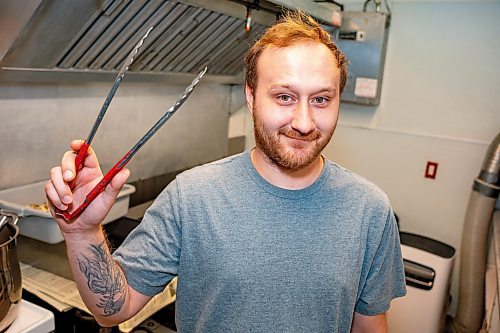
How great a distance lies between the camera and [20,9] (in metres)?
1.40

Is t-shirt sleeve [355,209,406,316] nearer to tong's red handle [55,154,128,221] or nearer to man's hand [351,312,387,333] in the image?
man's hand [351,312,387,333]

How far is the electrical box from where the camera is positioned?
2672 millimetres

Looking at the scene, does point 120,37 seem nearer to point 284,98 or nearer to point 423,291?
point 284,98

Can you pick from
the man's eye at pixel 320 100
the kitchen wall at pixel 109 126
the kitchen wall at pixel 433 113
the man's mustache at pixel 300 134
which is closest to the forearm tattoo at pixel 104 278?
the man's mustache at pixel 300 134

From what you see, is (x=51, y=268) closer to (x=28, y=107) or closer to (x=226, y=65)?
(x=28, y=107)

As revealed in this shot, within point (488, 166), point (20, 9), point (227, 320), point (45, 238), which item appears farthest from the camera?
point (488, 166)

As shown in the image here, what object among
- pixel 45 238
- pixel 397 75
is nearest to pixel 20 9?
pixel 45 238

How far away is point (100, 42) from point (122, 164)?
3.86ft

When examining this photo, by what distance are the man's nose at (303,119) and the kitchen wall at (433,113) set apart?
6.22 ft

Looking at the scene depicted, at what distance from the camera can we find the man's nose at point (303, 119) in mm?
1070

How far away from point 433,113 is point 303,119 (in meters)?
1.93

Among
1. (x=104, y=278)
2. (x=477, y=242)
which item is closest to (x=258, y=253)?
(x=104, y=278)

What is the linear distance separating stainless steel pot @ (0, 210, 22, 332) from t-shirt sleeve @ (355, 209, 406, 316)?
971mm

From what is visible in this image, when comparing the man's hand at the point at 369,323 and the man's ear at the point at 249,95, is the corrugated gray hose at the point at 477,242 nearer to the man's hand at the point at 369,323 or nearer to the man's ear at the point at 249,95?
the man's hand at the point at 369,323
